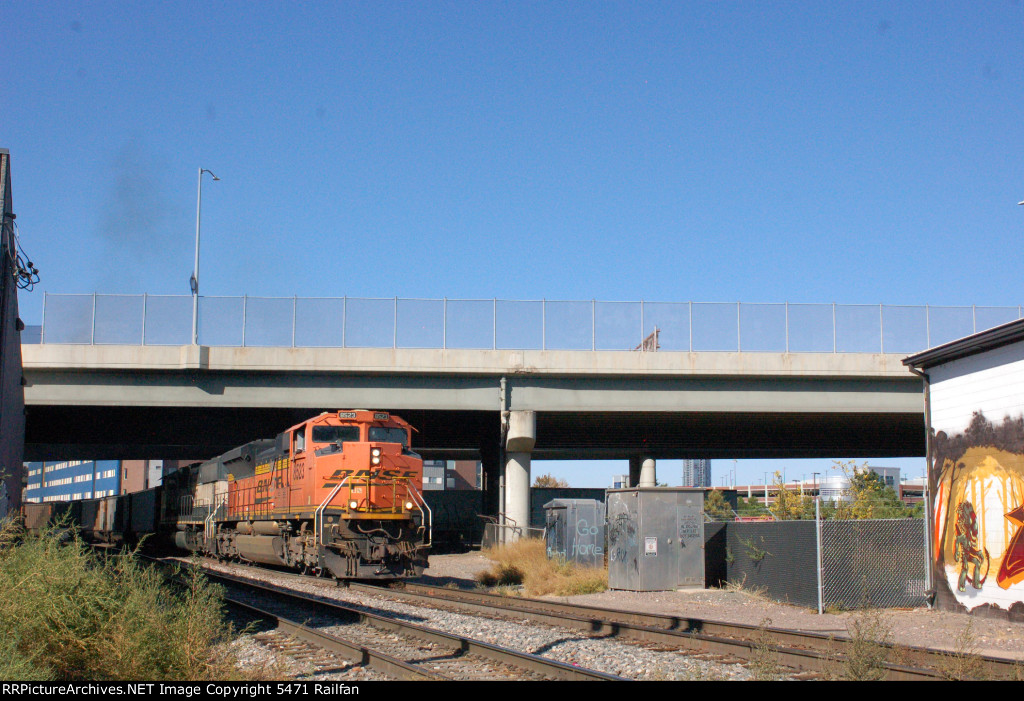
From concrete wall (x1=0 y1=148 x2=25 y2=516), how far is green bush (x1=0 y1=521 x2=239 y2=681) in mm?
4910

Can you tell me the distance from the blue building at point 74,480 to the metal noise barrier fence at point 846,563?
270ft

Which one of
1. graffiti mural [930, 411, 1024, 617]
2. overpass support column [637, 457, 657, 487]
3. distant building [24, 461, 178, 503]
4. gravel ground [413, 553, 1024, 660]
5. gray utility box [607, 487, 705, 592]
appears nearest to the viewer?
gravel ground [413, 553, 1024, 660]

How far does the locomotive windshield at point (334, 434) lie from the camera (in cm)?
1856

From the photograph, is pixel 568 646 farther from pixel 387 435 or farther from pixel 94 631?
pixel 387 435

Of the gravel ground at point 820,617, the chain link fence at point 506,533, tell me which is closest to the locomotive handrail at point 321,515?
the gravel ground at point 820,617

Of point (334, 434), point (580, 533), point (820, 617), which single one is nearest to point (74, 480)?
point (580, 533)

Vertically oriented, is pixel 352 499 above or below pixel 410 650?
above

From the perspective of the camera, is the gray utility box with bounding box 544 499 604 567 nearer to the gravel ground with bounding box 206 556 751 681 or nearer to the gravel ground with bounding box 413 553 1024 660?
the gravel ground with bounding box 413 553 1024 660

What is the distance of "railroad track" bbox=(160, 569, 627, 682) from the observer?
8844 millimetres

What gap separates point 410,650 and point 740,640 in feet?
14.0

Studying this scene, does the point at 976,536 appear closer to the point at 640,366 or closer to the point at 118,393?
the point at 640,366

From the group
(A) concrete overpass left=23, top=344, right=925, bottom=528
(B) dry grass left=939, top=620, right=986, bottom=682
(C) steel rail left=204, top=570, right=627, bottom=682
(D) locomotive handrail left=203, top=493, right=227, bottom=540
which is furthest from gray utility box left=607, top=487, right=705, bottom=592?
(D) locomotive handrail left=203, top=493, right=227, bottom=540

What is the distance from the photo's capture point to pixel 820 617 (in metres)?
14.4
